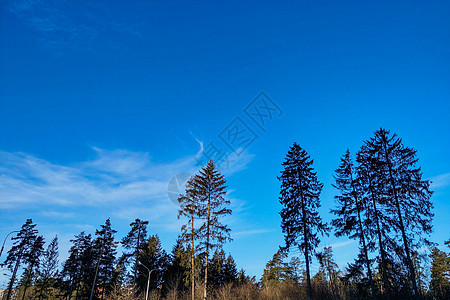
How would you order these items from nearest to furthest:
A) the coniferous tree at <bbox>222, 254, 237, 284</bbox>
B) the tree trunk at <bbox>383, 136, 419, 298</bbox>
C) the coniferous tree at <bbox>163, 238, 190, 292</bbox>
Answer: the tree trunk at <bbox>383, 136, 419, 298</bbox>
the coniferous tree at <bbox>163, 238, 190, 292</bbox>
the coniferous tree at <bbox>222, 254, 237, 284</bbox>

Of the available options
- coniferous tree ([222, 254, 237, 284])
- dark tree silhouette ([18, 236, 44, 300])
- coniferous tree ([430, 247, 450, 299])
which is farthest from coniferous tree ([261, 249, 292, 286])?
dark tree silhouette ([18, 236, 44, 300])

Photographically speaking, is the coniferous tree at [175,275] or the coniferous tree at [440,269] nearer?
the coniferous tree at [175,275]

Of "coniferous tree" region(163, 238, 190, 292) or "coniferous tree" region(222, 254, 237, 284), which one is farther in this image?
"coniferous tree" region(222, 254, 237, 284)

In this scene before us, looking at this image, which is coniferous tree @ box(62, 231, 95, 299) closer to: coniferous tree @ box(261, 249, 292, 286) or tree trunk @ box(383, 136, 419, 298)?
coniferous tree @ box(261, 249, 292, 286)

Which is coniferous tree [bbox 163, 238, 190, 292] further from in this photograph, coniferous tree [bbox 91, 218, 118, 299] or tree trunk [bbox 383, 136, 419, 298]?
tree trunk [bbox 383, 136, 419, 298]

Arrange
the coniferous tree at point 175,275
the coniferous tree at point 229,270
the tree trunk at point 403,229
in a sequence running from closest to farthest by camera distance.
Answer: the tree trunk at point 403,229, the coniferous tree at point 175,275, the coniferous tree at point 229,270

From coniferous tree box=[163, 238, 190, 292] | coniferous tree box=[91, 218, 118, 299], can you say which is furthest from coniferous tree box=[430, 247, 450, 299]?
coniferous tree box=[91, 218, 118, 299]

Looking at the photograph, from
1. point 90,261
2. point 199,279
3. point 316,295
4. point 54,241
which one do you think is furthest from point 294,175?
point 54,241

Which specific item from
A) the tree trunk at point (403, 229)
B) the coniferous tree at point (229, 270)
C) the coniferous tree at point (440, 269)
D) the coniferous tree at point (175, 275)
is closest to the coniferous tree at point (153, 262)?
the coniferous tree at point (175, 275)

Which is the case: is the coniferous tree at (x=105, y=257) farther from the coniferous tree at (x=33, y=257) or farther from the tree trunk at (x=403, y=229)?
the tree trunk at (x=403, y=229)

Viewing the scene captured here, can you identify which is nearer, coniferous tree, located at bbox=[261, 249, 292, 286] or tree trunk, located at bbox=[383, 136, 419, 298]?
tree trunk, located at bbox=[383, 136, 419, 298]

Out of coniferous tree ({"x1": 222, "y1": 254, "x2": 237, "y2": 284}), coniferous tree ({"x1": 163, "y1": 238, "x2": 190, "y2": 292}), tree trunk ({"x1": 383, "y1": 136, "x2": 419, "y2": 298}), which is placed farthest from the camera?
coniferous tree ({"x1": 222, "y1": 254, "x2": 237, "y2": 284})

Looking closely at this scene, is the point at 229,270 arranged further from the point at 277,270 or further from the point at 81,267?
the point at 81,267

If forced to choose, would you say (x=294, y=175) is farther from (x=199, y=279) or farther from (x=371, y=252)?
(x=199, y=279)
